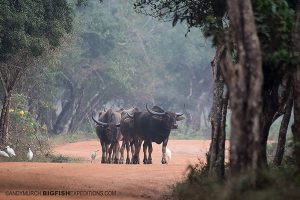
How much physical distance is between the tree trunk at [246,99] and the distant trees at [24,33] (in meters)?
13.9

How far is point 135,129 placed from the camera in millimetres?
28375

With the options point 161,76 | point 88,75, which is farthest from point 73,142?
point 161,76

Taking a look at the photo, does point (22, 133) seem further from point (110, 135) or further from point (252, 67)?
point (252, 67)

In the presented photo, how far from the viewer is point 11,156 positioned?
24.2m

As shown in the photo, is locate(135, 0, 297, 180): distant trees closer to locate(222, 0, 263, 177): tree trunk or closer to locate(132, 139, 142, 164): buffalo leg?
locate(222, 0, 263, 177): tree trunk

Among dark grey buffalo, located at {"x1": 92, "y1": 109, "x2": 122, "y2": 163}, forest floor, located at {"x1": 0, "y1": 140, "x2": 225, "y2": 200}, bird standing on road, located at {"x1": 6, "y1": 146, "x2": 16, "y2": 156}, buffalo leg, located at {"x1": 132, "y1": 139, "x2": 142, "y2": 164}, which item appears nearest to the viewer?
forest floor, located at {"x1": 0, "y1": 140, "x2": 225, "y2": 200}

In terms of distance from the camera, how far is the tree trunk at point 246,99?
9617mm

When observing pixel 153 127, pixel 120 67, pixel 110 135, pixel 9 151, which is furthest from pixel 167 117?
pixel 120 67

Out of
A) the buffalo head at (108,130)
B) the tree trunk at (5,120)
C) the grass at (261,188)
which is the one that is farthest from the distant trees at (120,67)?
the grass at (261,188)

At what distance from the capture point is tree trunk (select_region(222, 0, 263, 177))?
9.62m

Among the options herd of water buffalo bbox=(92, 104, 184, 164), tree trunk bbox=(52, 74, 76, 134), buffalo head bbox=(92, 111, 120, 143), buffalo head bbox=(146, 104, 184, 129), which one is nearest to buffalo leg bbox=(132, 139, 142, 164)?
herd of water buffalo bbox=(92, 104, 184, 164)

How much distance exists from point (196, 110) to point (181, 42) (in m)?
5.98

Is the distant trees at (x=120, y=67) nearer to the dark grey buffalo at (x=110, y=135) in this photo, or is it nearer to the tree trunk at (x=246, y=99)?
the dark grey buffalo at (x=110, y=135)

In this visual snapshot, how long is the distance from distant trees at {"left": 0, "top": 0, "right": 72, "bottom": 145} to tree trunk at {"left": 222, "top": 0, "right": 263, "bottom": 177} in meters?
13.9
